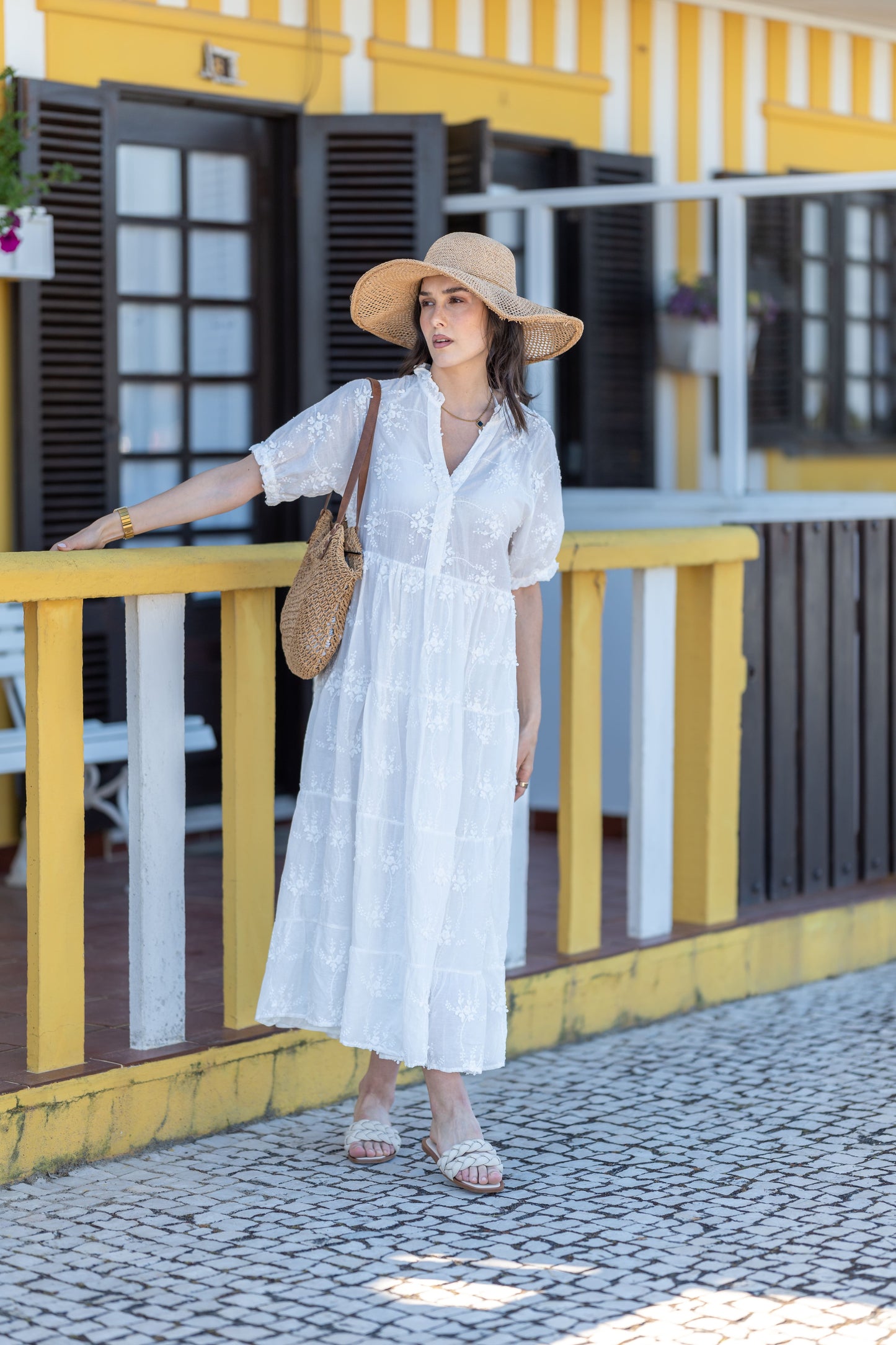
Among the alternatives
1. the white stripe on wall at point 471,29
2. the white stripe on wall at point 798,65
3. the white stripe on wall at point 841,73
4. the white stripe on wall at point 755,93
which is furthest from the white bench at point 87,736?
the white stripe on wall at point 841,73

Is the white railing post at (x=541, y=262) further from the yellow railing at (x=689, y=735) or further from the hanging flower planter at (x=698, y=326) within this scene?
the yellow railing at (x=689, y=735)

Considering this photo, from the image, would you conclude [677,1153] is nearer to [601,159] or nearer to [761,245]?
[761,245]

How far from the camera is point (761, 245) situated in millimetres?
6805

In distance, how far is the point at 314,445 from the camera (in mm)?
3750

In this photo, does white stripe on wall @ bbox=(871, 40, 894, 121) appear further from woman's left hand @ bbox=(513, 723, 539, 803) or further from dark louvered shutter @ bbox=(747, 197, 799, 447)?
woman's left hand @ bbox=(513, 723, 539, 803)

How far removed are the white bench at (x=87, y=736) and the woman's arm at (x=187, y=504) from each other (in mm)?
1972

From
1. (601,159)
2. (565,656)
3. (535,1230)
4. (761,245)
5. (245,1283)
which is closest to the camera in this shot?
(245,1283)

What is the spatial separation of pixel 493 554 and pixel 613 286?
3553 millimetres

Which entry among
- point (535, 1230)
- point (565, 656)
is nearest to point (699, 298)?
point (565, 656)

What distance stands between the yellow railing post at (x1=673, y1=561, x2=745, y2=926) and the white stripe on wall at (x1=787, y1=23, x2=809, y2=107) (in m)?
3.60

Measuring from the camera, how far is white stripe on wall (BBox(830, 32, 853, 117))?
8.31 metres

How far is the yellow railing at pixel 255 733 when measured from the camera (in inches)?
148

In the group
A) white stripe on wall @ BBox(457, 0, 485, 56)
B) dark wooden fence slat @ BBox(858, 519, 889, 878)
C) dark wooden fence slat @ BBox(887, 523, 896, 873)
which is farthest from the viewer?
white stripe on wall @ BBox(457, 0, 485, 56)

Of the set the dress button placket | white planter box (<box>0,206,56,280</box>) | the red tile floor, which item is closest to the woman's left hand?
the dress button placket
